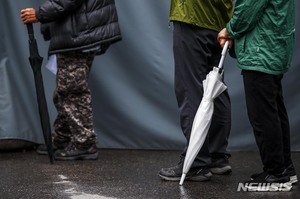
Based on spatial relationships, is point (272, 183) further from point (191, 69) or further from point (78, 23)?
point (78, 23)

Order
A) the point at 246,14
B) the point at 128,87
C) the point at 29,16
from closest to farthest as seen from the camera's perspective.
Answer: the point at 246,14, the point at 29,16, the point at 128,87

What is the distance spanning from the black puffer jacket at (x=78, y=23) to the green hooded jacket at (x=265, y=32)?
1563mm

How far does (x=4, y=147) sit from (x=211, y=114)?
2.38 metres

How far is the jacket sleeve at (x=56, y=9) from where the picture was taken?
5.96 metres

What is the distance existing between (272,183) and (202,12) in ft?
4.13

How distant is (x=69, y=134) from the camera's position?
6531mm

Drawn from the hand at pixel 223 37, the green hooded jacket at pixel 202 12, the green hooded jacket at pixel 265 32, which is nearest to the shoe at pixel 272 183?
the green hooded jacket at pixel 265 32

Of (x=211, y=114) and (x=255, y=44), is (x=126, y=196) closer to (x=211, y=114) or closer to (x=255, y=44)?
(x=211, y=114)

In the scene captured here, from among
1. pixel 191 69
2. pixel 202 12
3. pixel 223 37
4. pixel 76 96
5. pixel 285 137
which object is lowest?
pixel 285 137

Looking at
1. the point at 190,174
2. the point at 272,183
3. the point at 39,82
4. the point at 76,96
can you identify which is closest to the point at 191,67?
the point at 190,174

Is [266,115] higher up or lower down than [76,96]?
higher up

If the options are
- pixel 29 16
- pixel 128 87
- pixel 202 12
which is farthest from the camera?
pixel 128 87

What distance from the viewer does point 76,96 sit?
6.23 meters

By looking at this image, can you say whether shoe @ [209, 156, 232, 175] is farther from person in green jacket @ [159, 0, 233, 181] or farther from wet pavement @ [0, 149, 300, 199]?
person in green jacket @ [159, 0, 233, 181]
